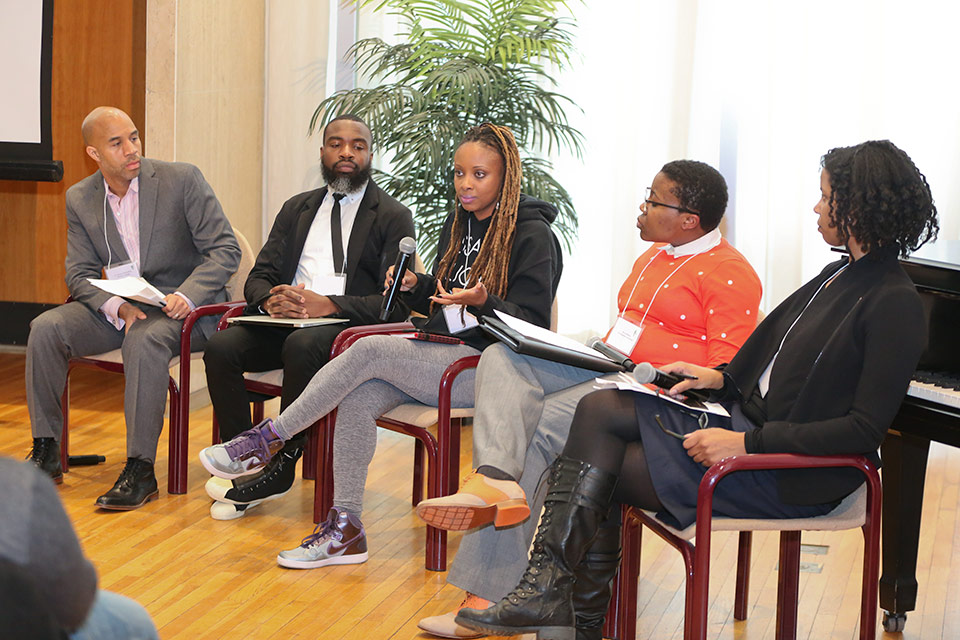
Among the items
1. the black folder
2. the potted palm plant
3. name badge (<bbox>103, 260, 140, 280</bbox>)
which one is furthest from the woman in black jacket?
the potted palm plant

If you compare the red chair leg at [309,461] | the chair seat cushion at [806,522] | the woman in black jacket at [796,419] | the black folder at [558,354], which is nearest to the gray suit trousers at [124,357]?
the red chair leg at [309,461]

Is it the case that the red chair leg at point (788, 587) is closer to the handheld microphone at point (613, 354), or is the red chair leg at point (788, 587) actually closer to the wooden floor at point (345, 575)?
the wooden floor at point (345, 575)

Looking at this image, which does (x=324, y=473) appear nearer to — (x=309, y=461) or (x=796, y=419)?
(x=309, y=461)

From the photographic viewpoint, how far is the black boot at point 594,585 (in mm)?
2459

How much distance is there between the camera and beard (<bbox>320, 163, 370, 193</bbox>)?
3936mm

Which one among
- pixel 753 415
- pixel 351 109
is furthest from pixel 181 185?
pixel 753 415

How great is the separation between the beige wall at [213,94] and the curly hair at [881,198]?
11.3 ft

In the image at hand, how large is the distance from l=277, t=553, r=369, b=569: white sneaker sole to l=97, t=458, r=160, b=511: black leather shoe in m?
0.74

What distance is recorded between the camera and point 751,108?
16.6 feet

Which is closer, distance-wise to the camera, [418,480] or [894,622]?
[894,622]

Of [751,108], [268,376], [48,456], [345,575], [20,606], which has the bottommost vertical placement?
[345,575]

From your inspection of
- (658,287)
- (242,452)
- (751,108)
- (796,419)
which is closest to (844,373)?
(796,419)

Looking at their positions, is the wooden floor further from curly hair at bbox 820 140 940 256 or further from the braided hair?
curly hair at bbox 820 140 940 256

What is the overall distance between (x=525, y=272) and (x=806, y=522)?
1206 mm
